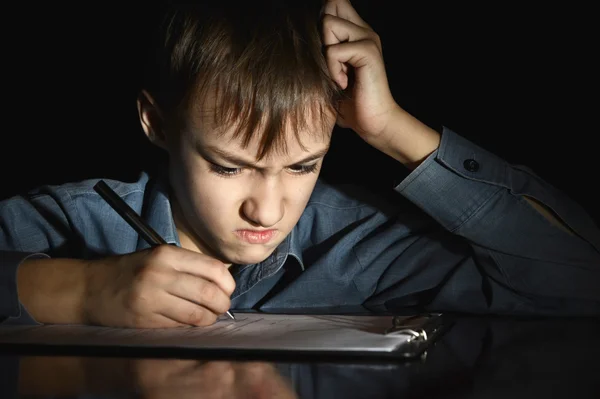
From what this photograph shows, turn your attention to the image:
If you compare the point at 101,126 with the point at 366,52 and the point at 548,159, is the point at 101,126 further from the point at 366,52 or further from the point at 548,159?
the point at 548,159

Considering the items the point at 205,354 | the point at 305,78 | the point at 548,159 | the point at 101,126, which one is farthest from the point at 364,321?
the point at 101,126

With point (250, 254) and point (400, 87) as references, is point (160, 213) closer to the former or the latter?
point (250, 254)

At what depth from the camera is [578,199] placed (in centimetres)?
162

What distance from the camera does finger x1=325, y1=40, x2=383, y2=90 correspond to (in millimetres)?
1209

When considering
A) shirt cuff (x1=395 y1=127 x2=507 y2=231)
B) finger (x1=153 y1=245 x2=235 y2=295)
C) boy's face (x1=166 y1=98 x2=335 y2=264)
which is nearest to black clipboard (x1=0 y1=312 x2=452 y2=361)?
finger (x1=153 y1=245 x2=235 y2=295)

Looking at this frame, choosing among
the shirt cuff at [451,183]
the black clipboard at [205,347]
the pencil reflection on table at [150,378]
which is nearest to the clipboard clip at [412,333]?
the black clipboard at [205,347]

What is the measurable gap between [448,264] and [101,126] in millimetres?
877

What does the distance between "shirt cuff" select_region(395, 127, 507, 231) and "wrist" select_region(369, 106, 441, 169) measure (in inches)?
0.7

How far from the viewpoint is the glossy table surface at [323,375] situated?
25.6 inches

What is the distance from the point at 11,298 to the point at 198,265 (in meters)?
0.25

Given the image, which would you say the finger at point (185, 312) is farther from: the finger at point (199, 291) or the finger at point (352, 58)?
the finger at point (352, 58)

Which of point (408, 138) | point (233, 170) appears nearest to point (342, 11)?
point (408, 138)

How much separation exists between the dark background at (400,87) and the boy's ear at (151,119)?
0.11 m

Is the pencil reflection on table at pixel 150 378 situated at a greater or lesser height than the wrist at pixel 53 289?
greater
